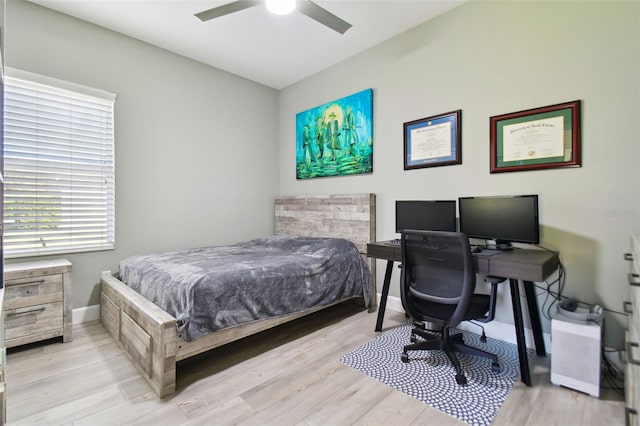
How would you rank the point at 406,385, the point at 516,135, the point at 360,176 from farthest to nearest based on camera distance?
the point at 360,176, the point at 516,135, the point at 406,385

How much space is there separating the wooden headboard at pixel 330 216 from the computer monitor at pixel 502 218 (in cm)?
103

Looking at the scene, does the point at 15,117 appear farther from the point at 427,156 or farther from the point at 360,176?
the point at 427,156

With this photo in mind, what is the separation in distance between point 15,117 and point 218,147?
1.83m

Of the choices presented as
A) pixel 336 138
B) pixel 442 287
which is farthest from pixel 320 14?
pixel 442 287

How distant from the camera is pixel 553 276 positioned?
7.48ft

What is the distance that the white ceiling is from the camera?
269 centimetres

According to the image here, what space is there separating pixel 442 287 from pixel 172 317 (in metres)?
1.76

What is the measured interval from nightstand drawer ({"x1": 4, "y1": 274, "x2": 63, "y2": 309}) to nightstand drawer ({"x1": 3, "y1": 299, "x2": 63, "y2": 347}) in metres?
0.04

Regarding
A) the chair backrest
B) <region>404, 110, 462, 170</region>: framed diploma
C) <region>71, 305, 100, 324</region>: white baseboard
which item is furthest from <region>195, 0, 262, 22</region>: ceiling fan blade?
<region>71, 305, 100, 324</region>: white baseboard

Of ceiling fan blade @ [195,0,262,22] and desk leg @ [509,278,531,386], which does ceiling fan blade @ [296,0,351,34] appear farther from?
desk leg @ [509,278,531,386]

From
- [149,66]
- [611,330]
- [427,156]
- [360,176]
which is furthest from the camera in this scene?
[360,176]

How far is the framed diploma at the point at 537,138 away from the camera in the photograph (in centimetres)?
218

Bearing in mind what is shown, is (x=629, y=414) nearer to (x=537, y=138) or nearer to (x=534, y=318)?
(x=534, y=318)

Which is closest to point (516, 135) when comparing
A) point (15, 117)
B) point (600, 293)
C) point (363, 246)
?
point (600, 293)
